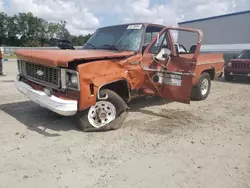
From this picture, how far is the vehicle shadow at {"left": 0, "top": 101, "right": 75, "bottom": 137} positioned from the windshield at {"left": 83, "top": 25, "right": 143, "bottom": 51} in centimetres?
186

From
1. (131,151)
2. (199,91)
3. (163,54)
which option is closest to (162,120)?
(163,54)

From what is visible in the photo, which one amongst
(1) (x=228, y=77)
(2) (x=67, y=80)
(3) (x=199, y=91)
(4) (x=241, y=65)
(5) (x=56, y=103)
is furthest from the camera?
(1) (x=228, y=77)

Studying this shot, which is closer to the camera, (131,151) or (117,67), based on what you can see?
(131,151)

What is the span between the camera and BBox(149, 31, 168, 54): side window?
18.4 ft

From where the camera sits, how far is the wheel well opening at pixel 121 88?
5.14 m

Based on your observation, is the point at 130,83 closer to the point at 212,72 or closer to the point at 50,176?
the point at 50,176

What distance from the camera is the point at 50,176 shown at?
3260 millimetres

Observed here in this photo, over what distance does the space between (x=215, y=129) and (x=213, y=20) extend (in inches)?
1057

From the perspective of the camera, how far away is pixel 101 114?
4824 mm

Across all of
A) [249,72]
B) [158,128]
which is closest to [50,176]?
[158,128]

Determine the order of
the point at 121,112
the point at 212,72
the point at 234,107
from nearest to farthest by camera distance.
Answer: the point at 121,112 → the point at 234,107 → the point at 212,72

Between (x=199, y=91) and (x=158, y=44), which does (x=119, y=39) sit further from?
(x=199, y=91)

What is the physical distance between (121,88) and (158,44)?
1412 mm

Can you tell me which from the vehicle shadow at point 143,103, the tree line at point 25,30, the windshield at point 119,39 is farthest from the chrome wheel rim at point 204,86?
A: the tree line at point 25,30
